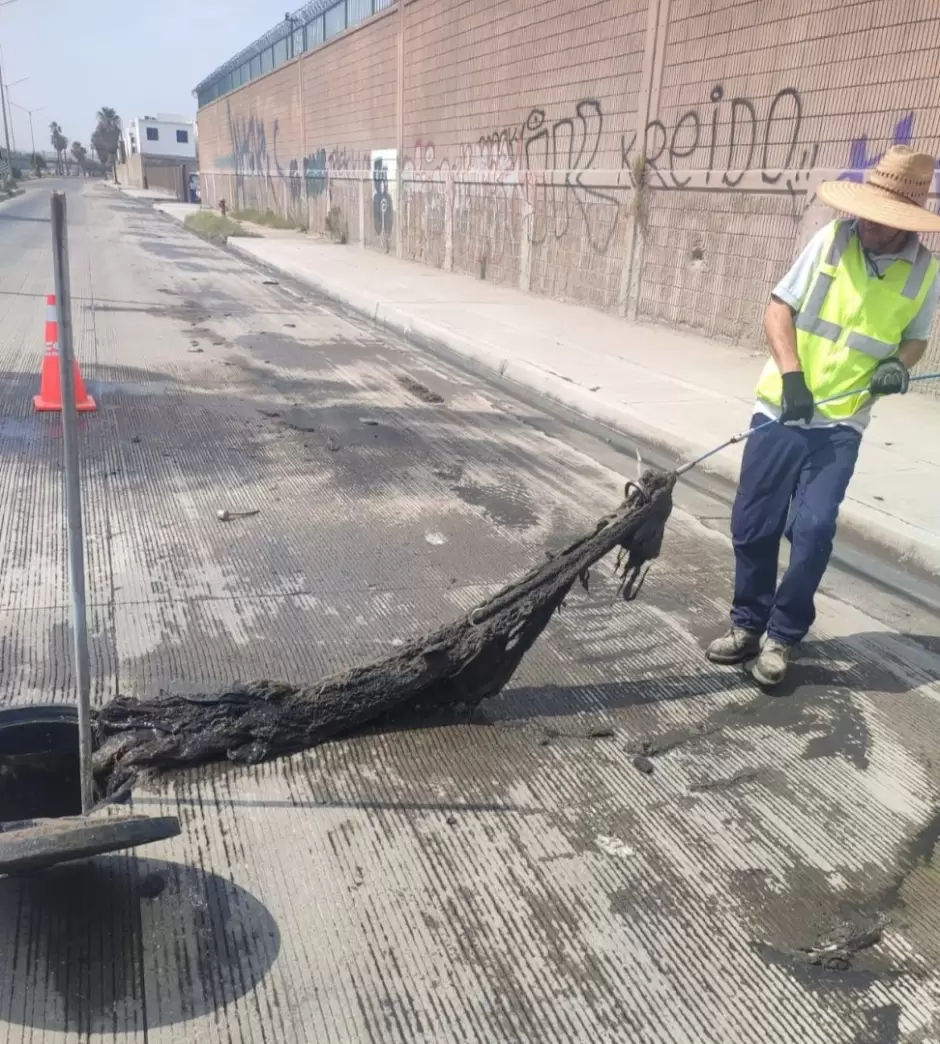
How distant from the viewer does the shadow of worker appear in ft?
6.52

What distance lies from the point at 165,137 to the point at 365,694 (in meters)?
121

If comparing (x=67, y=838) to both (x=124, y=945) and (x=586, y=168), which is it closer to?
(x=124, y=945)

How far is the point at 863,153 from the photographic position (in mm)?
8719

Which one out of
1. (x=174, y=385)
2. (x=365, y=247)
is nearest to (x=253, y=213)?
(x=365, y=247)

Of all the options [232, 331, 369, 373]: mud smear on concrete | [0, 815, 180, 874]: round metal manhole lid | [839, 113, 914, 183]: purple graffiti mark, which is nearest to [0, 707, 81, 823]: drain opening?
[0, 815, 180, 874]: round metal manhole lid

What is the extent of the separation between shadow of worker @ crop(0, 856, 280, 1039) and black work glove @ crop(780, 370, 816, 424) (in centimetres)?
250

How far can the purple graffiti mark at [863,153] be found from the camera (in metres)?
8.21

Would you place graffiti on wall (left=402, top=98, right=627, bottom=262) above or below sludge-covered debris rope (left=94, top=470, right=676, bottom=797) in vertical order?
above

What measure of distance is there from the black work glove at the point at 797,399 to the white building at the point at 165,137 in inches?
4576

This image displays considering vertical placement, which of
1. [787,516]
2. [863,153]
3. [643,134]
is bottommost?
[787,516]

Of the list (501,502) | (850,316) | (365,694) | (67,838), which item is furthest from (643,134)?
(67,838)

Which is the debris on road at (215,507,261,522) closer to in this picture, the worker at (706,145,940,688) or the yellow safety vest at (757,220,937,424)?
the worker at (706,145,940,688)

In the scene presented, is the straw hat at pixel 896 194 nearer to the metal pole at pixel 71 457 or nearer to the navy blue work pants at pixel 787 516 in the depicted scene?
the navy blue work pants at pixel 787 516

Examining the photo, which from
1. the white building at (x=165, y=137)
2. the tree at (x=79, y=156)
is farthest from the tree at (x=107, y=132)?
the white building at (x=165, y=137)
